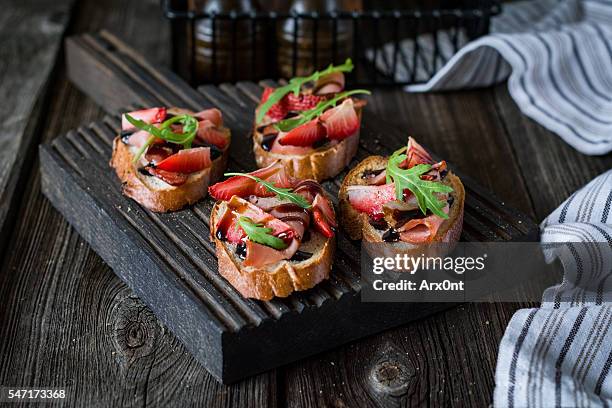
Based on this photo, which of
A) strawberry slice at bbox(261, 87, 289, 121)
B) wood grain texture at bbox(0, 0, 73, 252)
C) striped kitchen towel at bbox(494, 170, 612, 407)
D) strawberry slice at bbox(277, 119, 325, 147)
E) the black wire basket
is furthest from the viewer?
the black wire basket

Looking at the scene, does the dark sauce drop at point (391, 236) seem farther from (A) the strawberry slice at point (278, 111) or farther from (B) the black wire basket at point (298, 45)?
(B) the black wire basket at point (298, 45)

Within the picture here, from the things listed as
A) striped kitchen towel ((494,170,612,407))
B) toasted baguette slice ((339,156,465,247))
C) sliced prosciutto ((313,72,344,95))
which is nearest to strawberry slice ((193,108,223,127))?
sliced prosciutto ((313,72,344,95))

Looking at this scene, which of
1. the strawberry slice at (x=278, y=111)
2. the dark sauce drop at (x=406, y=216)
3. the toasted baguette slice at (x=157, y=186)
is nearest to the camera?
the dark sauce drop at (x=406, y=216)

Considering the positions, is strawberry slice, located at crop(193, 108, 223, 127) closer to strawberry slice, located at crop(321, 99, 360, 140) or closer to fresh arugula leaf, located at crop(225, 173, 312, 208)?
strawberry slice, located at crop(321, 99, 360, 140)

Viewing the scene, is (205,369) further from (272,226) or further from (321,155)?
(321,155)

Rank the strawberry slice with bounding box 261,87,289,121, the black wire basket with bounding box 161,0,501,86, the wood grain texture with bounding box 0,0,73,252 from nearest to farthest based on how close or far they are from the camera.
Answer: the strawberry slice with bounding box 261,87,289,121 → the wood grain texture with bounding box 0,0,73,252 → the black wire basket with bounding box 161,0,501,86

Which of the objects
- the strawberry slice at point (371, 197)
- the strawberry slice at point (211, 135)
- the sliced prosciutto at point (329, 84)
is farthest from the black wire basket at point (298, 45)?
the strawberry slice at point (371, 197)
